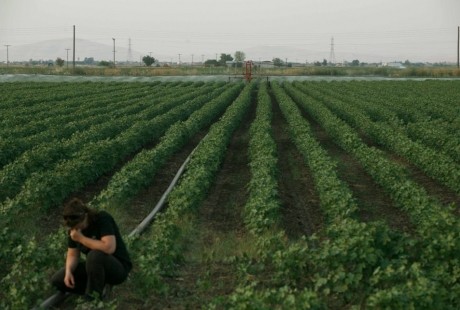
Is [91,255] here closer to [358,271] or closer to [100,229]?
[100,229]

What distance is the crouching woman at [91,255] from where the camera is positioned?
609cm

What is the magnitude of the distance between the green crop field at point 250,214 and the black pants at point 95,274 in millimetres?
196

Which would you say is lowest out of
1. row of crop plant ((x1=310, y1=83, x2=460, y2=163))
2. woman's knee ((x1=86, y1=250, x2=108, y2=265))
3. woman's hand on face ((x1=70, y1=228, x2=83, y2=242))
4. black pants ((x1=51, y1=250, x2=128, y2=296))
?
black pants ((x1=51, y1=250, x2=128, y2=296))

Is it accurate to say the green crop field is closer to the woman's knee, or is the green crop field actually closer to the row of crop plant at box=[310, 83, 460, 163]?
the row of crop plant at box=[310, 83, 460, 163]

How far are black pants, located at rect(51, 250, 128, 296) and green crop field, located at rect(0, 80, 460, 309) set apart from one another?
20 centimetres

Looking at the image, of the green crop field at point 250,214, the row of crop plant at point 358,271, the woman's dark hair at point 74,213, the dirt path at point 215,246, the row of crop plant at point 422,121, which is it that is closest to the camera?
the row of crop plant at point 358,271

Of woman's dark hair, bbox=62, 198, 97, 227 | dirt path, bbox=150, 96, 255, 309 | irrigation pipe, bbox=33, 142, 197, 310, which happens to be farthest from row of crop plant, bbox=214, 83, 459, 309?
irrigation pipe, bbox=33, 142, 197, 310

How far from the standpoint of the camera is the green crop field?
6.35 m

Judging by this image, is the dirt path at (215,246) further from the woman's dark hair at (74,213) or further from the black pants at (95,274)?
the woman's dark hair at (74,213)

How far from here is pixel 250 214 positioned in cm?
941

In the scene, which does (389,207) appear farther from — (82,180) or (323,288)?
(82,180)

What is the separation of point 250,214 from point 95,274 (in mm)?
3595

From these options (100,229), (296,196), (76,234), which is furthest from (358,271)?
(296,196)

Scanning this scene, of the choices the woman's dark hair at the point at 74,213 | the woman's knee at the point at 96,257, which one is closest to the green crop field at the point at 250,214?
the woman's knee at the point at 96,257
